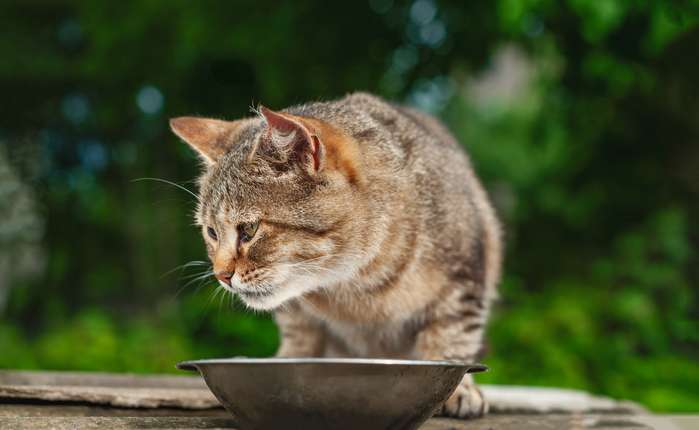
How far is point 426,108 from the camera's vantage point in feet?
19.6

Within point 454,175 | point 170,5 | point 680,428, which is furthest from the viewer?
point 170,5

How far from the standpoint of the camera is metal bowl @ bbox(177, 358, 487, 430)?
1.54 metres

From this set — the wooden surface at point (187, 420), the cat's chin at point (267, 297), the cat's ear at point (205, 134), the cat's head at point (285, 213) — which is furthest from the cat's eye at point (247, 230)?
the wooden surface at point (187, 420)

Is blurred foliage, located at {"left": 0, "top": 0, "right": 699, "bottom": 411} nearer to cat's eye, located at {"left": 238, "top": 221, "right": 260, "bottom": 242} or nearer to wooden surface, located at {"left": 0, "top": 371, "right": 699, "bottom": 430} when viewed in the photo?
wooden surface, located at {"left": 0, "top": 371, "right": 699, "bottom": 430}

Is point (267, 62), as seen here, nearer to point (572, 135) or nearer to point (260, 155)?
point (572, 135)

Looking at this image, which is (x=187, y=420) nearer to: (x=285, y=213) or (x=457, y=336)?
(x=285, y=213)

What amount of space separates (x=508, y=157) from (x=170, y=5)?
3.27 m

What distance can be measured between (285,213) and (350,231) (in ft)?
0.65

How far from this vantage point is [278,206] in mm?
2129

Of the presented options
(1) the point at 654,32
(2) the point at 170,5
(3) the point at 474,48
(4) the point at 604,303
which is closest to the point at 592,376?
(4) the point at 604,303

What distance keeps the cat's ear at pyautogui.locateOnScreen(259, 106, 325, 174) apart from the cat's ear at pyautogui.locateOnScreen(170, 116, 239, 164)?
334mm

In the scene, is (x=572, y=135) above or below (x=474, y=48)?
below

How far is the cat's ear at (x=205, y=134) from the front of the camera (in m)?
2.44

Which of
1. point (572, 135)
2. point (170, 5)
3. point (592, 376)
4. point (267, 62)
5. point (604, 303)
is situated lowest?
point (592, 376)
